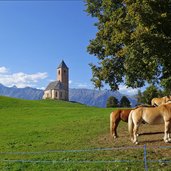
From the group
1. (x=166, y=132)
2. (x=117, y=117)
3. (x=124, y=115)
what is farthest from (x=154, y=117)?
(x=117, y=117)

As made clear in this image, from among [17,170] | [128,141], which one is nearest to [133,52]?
[128,141]

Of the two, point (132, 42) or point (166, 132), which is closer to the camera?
point (166, 132)

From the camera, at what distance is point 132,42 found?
22.4 meters

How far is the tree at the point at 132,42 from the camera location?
21531 millimetres

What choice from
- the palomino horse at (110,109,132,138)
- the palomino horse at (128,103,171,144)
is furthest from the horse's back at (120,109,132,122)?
the palomino horse at (128,103,171,144)

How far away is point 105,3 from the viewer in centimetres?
2664

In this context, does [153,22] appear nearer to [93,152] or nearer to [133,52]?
[133,52]

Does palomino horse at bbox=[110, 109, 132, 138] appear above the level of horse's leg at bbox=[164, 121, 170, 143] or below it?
above

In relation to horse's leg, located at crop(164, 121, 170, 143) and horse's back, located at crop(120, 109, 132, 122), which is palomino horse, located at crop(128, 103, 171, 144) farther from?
horse's back, located at crop(120, 109, 132, 122)

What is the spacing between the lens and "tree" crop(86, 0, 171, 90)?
21531 millimetres

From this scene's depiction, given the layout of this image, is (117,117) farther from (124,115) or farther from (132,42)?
(132,42)

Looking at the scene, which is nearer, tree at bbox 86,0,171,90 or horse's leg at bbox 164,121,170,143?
horse's leg at bbox 164,121,170,143

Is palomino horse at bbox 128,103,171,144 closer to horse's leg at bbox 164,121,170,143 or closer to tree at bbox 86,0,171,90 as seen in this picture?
horse's leg at bbox 164,121,170,143

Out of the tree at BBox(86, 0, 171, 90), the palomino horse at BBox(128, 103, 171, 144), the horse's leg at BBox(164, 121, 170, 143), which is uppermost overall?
the tree at BBox(86, 0, 171, 90)
